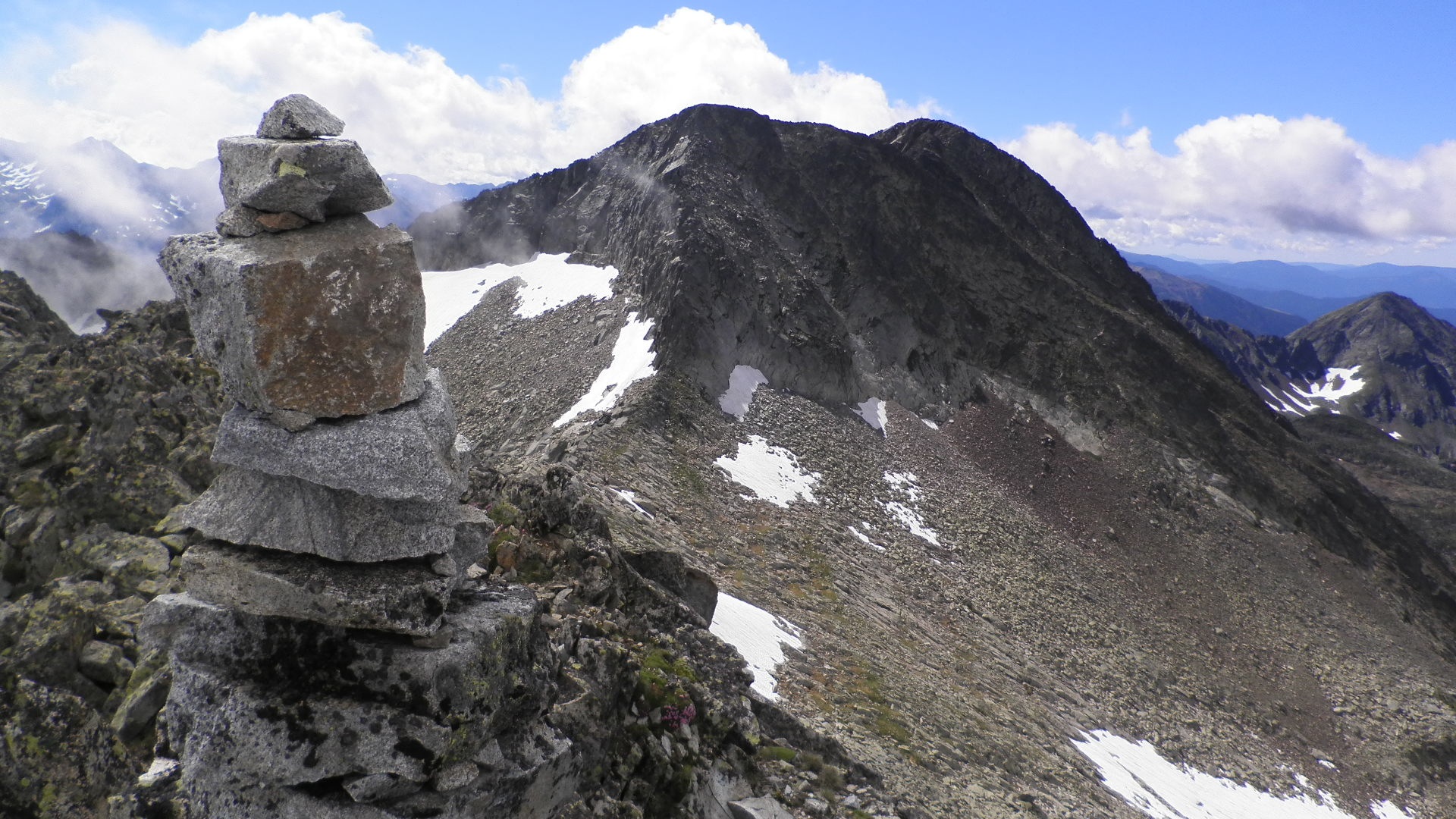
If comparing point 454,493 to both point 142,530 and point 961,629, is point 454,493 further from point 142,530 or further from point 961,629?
point 961,629

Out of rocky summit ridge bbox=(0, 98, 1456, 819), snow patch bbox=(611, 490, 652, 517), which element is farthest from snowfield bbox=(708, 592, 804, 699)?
snow patch bbox=(611, 490, 652, 517)

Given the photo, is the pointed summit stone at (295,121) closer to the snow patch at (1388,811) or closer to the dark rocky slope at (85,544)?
the dark rocky slope at (85,544)

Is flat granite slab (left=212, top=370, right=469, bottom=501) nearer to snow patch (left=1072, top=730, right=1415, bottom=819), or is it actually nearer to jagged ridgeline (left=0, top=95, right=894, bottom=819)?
jagged ridgeline (left=0, top=95, right=894, bottom=819)

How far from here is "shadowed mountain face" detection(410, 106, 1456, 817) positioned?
26.7 m

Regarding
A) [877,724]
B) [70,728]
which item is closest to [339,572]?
[70,728]

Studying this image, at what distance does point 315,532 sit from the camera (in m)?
7.66

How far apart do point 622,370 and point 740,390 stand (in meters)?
7.04

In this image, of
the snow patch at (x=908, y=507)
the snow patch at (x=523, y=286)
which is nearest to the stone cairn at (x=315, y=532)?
the snow patch at (x=908, y=507)

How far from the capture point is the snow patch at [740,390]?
41.8 m

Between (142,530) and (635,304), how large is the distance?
35158 millimetres

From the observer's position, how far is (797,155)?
6819 centimetres

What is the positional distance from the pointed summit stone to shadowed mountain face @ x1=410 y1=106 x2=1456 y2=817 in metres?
10.8

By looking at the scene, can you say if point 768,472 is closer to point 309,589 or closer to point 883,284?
point 883,284

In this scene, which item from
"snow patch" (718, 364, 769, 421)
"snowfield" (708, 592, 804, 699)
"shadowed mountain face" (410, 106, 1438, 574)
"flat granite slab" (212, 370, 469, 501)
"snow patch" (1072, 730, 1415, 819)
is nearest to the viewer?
"flat granite slab" (212, 370, 469, 501)
